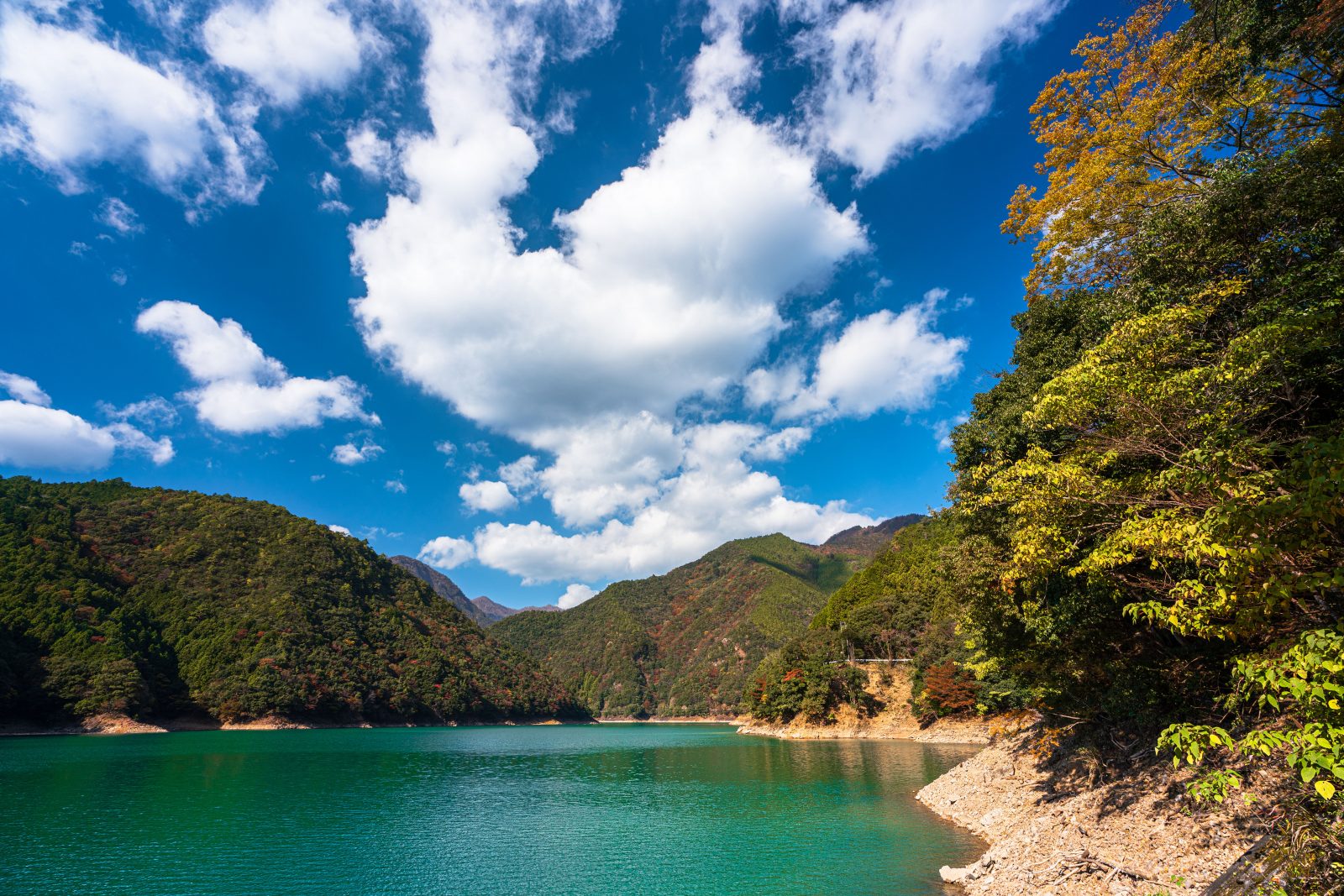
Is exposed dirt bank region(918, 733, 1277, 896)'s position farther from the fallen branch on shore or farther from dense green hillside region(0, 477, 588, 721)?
dense green hillside region(0, 477, 588, 721)

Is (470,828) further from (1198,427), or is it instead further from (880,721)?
(880,721)

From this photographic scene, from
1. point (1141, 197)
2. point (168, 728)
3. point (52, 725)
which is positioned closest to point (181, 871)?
point (1141, 197)

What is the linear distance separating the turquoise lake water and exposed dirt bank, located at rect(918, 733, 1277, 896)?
2.15 m

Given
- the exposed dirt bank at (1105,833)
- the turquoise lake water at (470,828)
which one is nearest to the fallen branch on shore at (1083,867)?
the exposed dirt bank at (1105,833)

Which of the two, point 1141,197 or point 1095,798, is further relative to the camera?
point 1095,798

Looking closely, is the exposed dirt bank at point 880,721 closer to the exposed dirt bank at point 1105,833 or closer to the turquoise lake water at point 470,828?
the turquoise lake water at point 470,828

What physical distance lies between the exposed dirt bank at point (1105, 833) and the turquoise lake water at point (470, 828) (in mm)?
2146

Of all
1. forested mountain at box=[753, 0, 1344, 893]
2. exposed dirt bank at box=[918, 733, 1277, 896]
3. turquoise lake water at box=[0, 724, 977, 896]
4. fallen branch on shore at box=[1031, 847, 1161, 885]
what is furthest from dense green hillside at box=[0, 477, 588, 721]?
forested mountain at box=[753, 0, 1344, 893]

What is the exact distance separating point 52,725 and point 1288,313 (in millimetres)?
130807

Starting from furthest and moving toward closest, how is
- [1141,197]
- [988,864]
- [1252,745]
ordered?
[988,864] < [1141,197] < [1252,745]

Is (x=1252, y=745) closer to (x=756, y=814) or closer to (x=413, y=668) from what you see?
(x=756, y=814)

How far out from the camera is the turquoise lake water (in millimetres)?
19906

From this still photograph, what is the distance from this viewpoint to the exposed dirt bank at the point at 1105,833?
41.1 feet

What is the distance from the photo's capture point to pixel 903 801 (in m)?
30.8
